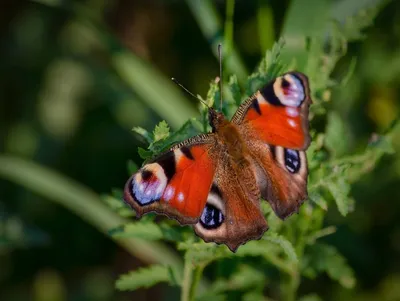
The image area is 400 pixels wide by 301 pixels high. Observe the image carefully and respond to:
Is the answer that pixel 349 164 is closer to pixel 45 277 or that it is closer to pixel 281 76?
pixel 281 76

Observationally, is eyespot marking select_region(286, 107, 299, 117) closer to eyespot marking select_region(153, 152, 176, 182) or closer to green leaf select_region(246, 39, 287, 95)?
green leaf select_region(246, 39, 287, 95)

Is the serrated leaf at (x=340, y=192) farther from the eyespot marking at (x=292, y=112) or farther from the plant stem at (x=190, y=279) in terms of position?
the plant stem at (x=190, y=279)

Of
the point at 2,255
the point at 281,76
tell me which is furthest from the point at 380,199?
the point at 2,255

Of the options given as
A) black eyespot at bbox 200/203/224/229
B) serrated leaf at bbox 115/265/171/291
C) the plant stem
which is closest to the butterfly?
black eyespot at bbox 200/203/224/229

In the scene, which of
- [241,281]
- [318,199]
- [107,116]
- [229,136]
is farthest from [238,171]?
[107,116]

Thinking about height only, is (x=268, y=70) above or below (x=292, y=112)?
above

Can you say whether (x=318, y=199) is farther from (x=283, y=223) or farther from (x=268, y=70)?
(x=268, y=70)
